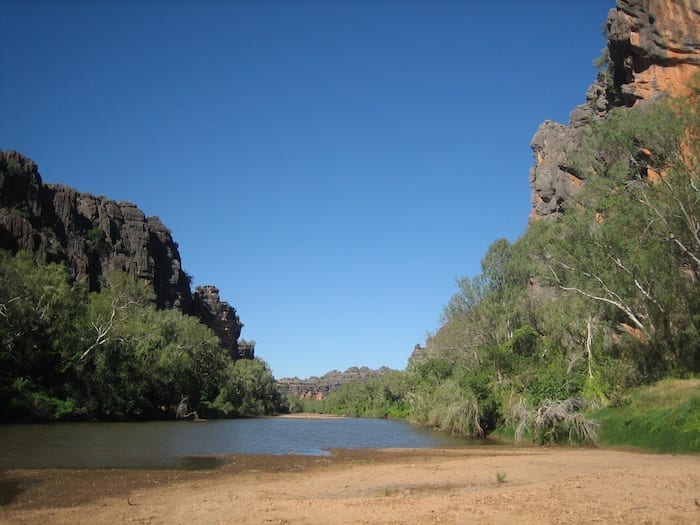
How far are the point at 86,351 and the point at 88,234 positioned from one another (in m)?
74.5

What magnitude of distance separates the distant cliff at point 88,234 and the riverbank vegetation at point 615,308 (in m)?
53.1

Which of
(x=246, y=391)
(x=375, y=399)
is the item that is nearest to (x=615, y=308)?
(x=246, y=391)

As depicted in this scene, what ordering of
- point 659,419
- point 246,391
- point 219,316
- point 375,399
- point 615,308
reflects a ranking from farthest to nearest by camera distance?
1. point 219,316
2. point 375,399
3. point 246,391
4. point 615,308
5. point 659,419

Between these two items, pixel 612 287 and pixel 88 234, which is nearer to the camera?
pixel 612 287

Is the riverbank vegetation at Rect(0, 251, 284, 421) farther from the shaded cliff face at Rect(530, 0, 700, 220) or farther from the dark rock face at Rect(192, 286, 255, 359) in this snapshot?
the dark rock face at Rect(192, 286, 255, 359)

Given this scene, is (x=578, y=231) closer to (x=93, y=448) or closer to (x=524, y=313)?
(x=524, y=313)

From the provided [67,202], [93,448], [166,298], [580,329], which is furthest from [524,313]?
[166,298]

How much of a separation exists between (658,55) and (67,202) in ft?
353

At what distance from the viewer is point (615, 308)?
38062 mm

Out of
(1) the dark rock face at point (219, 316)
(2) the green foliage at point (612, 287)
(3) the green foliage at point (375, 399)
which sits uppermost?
(1) the dark rock face at point (219, 316)

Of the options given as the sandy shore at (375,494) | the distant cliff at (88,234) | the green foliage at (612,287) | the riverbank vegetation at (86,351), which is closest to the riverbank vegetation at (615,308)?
the green foliage at (612,287)

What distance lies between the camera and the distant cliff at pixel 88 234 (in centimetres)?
9156

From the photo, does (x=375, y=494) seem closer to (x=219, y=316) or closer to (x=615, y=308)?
(x=615, y=308)

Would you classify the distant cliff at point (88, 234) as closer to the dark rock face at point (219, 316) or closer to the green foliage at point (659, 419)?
the dark rock face at point (219, 316)
